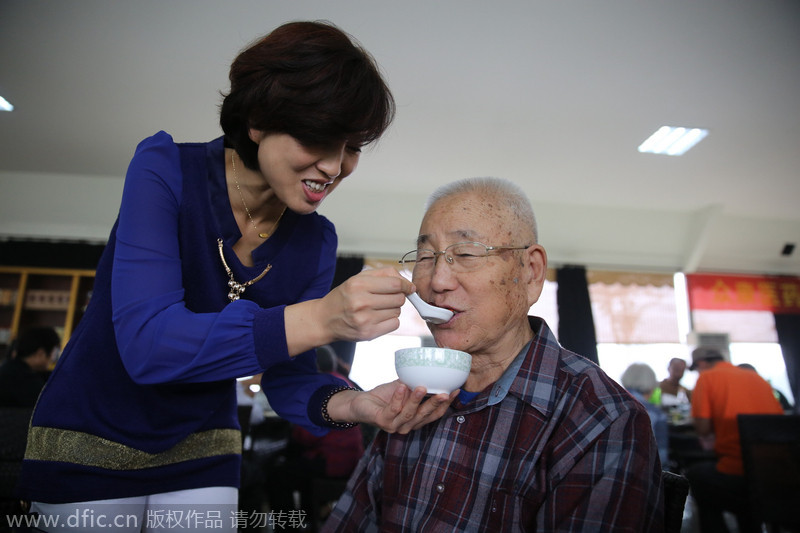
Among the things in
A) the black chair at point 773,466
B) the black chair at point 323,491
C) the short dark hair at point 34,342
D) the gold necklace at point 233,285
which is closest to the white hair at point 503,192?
the gold necklace at point 233,285

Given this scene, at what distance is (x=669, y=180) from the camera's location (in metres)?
6.63

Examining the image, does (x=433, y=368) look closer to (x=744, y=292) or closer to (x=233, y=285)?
(x=233, y=285)

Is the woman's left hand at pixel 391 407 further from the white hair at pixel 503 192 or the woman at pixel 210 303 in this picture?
the white hair at pixel 503 192

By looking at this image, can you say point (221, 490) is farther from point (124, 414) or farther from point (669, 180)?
point (669, 180)

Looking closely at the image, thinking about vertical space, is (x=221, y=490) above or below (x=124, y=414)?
below

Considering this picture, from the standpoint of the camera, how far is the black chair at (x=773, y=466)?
7.95ft

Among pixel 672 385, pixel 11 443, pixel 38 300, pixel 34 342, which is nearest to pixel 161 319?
pixel 11 443

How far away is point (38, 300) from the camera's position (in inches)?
265

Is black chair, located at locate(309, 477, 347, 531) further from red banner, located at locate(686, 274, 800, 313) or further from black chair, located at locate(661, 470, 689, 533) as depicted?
red banner, located at locate(686, 274, 800, 313)

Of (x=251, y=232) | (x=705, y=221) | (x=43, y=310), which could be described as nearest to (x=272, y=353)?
(x=251, y=232)

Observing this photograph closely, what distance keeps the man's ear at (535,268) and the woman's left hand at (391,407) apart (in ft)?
1.53

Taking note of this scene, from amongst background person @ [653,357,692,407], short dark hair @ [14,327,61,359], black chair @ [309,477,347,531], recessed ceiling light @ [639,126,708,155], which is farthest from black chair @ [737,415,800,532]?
short dark hair @ [14,327,61,359]

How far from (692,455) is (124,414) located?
17.8 feet

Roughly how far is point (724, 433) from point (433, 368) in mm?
3599
